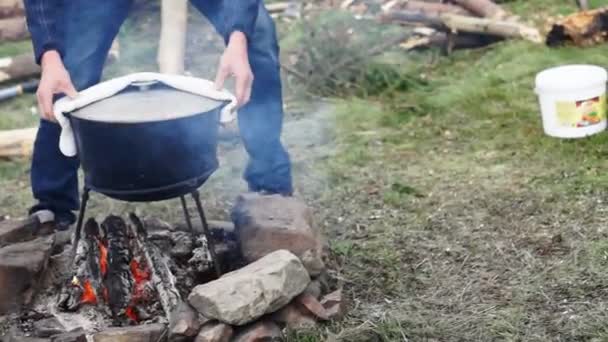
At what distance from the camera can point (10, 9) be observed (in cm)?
945

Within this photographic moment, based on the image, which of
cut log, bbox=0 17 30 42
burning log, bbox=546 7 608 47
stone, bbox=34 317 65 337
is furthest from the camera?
cut log, bbox=0 17 30 42

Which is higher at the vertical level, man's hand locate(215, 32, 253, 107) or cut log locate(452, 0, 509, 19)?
man's hand locate(215, 32, 253, 107)

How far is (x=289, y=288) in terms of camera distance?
131 inches

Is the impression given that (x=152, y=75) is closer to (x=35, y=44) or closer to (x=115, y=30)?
(x=35, y=44)

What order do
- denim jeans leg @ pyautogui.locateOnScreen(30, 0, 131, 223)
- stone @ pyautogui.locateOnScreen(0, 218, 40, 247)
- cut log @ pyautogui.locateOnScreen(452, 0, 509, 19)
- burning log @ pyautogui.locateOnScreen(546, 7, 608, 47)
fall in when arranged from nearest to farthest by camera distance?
stone @ pyautogui.locateOnScreen(0, 218, 40, 247)
denim jeans leg @ pyautogui.locateOnScreen(30, 0, 131, 223)
burning log @ pyautogui.locateOnScreen(546, 7, 608, 47)
cut log @ pyautogui.locateOnScreen(452, 0, 509, 19)

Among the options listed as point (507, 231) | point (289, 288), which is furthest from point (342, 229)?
point (289, 288)

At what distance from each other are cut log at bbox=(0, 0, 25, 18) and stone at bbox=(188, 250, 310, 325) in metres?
6.87

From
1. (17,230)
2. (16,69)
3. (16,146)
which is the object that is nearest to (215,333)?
(17,230)

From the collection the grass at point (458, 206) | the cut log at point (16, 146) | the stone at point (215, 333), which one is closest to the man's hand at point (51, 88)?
the stone at point (215, 333)

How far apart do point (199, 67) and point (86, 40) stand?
3567 mm

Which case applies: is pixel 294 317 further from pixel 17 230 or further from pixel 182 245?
pixel 17 230

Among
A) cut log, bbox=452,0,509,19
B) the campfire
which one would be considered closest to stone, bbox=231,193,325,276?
the campfire

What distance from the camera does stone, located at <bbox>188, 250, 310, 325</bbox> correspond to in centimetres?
321

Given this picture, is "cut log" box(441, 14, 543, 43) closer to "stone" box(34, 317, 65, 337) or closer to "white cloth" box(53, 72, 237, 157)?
"white cloth" box(53, 72, 237, 157)
